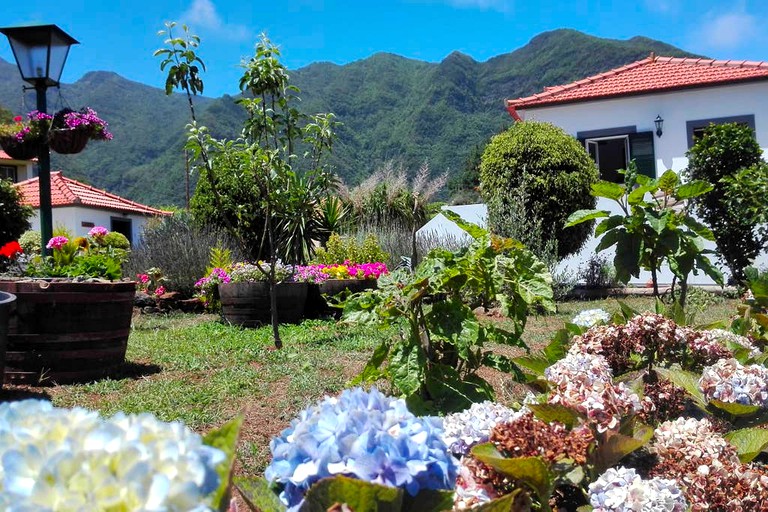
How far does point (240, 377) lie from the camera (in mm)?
4785

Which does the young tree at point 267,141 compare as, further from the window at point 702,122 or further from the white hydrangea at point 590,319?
the window at point 702,122

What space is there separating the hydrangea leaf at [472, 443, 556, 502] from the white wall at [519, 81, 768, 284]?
1573cm

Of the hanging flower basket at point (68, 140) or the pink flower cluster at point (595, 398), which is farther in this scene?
the hanging flower basket at point (68, 140)

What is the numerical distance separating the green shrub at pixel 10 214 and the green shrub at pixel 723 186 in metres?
16.2

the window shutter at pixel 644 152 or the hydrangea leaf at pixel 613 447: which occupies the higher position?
the window shutter at pixel 644 152

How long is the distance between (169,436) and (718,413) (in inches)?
74.7

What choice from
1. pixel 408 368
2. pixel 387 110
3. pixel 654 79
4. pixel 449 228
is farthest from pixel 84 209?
pixel 387 110

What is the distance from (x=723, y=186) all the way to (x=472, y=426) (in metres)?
10.6

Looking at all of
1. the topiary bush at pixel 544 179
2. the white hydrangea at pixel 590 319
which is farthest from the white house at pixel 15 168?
the white hydrangea at pixel 590 319

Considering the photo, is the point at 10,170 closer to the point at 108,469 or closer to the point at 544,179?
the point at 544,179

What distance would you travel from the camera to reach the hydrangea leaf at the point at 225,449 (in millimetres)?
643

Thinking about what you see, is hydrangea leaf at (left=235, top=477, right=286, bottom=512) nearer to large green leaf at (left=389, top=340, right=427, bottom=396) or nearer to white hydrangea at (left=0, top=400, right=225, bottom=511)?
white hydrangea at (left=0, top=400, right=225, bottom=511)

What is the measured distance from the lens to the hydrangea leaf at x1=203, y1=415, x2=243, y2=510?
64 cm

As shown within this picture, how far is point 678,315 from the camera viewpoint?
2.58 meters
